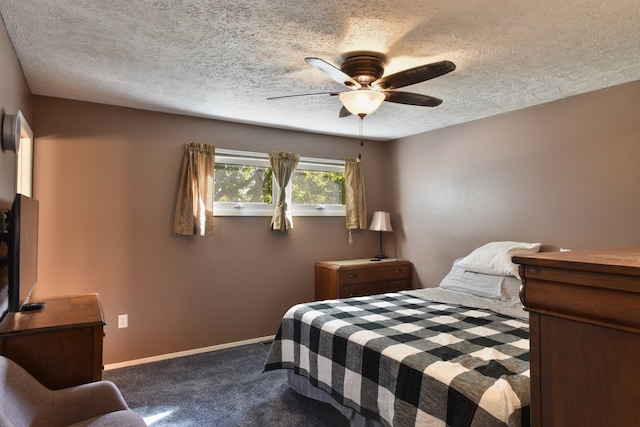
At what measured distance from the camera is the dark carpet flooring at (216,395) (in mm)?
2525

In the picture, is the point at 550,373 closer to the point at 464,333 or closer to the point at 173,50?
the point at 464,333

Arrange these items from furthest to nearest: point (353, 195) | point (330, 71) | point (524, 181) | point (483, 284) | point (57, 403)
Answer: point (353, 195), point (524, 181), point (483, 284), point (330, 71), point (57, 403)

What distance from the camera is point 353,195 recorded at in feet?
15.6

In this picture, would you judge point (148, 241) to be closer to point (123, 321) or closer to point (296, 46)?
point (123, 321)

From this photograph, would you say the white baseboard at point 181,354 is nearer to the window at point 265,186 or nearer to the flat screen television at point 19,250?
the window at point 265,186

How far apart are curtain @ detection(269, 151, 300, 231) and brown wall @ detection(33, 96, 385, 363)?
0.13m

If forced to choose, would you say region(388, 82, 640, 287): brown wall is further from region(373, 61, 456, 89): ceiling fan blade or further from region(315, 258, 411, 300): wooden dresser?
region(373, 61, 456, 89): ceiling fan blade

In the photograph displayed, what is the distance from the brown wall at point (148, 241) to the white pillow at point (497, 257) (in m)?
1.81

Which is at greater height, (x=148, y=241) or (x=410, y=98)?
(x=410, y=98)

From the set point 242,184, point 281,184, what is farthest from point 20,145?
point 281,184

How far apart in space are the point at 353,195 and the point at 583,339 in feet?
13.8

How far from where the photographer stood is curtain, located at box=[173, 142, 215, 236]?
3.66 m

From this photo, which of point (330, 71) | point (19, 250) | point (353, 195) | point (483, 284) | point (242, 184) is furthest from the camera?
point (353, 195)

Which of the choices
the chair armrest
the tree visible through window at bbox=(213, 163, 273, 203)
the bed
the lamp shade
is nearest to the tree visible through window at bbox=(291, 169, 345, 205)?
the tree visible through window at bbox=(213, 163, 273, 203)
